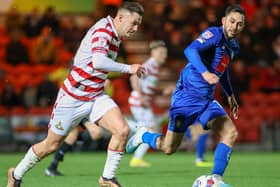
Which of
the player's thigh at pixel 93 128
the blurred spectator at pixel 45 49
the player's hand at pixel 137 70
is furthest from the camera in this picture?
the blurred spectator at pixel 45 49

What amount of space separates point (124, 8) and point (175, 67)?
13.3 m

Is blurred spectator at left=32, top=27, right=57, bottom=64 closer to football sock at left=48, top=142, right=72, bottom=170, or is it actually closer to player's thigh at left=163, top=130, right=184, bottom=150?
football sock at left=48, top=142, right=72, bottom=170

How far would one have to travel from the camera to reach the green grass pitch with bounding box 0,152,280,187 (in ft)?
Answer: 30.4

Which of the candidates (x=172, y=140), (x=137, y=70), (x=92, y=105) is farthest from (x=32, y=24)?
(x=137, y=70)

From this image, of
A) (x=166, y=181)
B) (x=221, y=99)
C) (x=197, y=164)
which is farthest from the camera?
(x=221, y=99)

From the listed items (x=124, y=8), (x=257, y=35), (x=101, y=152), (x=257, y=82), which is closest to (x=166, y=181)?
(x=124, y=8)

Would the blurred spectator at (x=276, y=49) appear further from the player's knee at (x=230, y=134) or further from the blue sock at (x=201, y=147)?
the player's knee at (x=230, y=134)

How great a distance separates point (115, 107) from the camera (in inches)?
311

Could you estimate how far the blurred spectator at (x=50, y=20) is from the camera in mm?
19917

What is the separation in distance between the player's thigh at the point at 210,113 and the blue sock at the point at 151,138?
93cm

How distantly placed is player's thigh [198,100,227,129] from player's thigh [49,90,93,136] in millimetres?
1447

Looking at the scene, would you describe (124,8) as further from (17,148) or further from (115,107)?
(17,148)

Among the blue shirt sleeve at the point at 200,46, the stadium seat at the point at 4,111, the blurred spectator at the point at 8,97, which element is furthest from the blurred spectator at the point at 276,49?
the blue shirt sleeve at the point at 200,46

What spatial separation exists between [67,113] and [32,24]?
1261 centimetres
